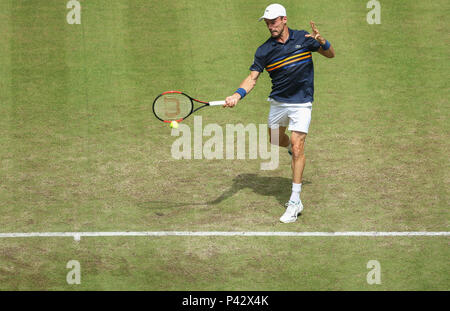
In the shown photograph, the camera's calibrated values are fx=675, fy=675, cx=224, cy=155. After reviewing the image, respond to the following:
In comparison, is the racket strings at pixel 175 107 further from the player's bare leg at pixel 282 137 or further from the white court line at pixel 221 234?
the white court line at pixel 221 234

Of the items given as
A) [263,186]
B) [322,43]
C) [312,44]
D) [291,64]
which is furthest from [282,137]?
[322,43]

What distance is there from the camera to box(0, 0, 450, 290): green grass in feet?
28.8

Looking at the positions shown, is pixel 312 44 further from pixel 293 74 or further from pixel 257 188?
pixel 257 188

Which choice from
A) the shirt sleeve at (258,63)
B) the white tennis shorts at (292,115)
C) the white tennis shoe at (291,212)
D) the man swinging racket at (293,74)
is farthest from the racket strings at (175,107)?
the white tennis shoe at (291,212)

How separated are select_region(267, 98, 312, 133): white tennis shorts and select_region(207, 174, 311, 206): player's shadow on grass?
1140mm

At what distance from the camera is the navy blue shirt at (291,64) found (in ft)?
32.9

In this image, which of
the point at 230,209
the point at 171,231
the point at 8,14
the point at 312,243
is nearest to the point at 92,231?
the point at 171,231

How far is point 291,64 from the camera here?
10.0 metres

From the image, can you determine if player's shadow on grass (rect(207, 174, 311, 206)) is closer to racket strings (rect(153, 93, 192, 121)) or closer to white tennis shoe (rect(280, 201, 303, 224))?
white tennis shoe (rect(280, 201, 303, 224))

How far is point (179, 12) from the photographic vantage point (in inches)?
650

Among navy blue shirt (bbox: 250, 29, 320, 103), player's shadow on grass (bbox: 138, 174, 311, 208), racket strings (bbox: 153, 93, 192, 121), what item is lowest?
player's shadow on grass (bbox: 138, 174, 311, 208)

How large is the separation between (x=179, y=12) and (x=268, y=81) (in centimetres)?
325

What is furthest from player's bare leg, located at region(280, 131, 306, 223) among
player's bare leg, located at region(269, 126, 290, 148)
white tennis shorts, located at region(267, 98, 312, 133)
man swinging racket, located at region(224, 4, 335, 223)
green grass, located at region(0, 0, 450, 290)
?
player's bare leg, located at region(269, 126, 290, 148)

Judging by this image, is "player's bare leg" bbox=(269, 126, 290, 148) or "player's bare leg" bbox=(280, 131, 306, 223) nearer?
"player's bare leg" bbox=(280, 131, 306, 223)
